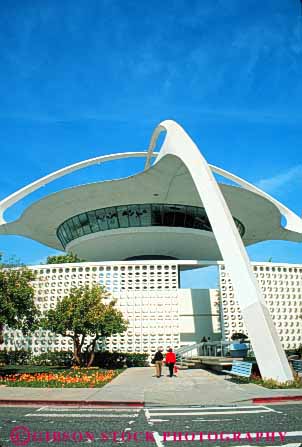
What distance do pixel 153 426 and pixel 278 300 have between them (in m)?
20.1

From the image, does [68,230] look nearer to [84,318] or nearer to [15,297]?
[84,318]

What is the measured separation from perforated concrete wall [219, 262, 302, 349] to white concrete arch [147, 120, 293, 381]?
31.4 feet

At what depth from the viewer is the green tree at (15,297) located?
1532cm

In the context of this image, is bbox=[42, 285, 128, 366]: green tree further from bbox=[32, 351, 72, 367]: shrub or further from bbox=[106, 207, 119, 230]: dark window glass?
bbox=[106, 207, 119, 230]: dark window glass

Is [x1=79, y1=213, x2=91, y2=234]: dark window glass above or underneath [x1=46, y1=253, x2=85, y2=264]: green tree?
above

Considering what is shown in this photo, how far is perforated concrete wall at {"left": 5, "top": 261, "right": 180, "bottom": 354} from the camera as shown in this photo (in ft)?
81.4

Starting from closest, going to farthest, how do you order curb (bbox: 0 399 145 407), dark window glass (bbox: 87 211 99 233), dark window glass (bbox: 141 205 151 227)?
1. curb (bbox: 0 399 145 407)
2. dark window glass (bbox: 141 205 151 227)
3. dark window glass (bbox: 87 211 99 233)

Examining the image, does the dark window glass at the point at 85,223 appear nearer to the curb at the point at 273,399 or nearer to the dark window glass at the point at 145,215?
the dark window glass at the point at 145,215

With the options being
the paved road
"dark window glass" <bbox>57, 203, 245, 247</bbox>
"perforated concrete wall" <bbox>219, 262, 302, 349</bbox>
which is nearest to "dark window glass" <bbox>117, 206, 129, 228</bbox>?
"dark window glass" <bbox>57, 203, 245, 247</bbox>

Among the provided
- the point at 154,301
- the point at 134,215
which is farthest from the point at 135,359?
the point at 134,215

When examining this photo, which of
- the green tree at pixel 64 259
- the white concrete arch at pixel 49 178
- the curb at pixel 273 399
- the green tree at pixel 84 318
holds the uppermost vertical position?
the white concrete arch at pixel 49 178

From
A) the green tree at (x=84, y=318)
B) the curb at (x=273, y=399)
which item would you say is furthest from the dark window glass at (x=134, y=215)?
the curb at (x=273, y=399)

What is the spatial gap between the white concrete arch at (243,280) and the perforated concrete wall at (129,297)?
8.92m

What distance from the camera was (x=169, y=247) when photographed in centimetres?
3406
